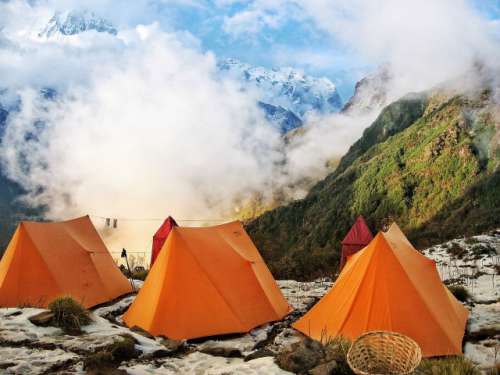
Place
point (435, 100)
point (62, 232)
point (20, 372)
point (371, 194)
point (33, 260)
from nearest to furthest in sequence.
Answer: point (20, 372) < point (33, 260) < point (62, 232) < point (371, 194) < point (435, 100)

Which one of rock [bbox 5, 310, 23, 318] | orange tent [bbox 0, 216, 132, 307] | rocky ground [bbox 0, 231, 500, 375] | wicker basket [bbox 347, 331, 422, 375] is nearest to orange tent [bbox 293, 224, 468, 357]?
rocky ground [bbox 0, 231, 500, 375]

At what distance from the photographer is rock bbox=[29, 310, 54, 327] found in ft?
34.9

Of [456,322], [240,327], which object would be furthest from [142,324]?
[456,322]

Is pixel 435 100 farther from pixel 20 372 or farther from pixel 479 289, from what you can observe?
pixel 20 372

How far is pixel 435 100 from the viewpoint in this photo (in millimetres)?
132375

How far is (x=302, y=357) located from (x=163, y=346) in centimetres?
392

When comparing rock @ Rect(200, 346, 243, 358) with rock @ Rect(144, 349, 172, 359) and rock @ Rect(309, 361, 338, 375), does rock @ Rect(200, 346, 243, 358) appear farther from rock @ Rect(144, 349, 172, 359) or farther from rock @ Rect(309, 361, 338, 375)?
Answer: rock @ Rect(309, 361, 338, 375)

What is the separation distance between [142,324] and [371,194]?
10035cm

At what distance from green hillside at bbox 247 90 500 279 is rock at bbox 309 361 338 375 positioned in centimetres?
6021

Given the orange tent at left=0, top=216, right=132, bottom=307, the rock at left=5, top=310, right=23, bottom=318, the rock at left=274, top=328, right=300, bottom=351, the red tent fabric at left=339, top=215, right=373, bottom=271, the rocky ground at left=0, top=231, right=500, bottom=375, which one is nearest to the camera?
the rocky ground at left=0, top=231, right=500, bottom=375

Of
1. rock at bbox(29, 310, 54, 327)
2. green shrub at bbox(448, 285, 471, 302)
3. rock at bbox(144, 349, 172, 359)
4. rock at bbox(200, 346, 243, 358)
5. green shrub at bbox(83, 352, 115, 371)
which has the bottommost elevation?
rock at bbox(200, 346, 243, 358)

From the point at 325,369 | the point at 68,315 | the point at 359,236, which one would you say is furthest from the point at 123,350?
the point at 359,236

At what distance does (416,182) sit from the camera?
103 meters

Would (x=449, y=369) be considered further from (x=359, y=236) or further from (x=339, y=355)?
(x=359, y=236)
